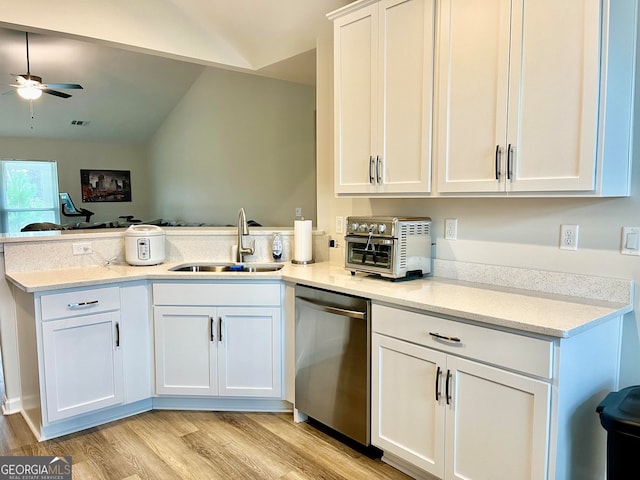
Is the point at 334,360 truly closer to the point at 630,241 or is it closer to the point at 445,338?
the point at 445,338

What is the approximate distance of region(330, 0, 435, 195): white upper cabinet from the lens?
7.39 ft

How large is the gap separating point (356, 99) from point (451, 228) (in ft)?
2.95

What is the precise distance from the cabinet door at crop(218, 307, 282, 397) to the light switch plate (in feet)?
5.84

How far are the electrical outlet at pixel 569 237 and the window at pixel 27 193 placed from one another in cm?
931

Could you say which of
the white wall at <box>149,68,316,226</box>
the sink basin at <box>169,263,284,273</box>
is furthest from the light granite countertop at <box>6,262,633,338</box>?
the white wall at <box>149,68,316,226</box>

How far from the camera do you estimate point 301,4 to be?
3.13m

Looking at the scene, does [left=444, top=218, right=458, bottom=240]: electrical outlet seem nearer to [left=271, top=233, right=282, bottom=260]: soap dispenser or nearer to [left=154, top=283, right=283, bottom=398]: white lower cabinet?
[left=154, top=283, right=283, bottom=398]: white lower cabinet

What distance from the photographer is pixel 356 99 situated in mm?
2584

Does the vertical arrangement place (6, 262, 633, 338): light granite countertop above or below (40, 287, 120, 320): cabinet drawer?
above

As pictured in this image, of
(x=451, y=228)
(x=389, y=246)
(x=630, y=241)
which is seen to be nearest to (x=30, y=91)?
(x=389, y=246)

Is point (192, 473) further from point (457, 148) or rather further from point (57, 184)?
point (57, 184)

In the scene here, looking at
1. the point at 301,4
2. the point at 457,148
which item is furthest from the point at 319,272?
the point at 301,4

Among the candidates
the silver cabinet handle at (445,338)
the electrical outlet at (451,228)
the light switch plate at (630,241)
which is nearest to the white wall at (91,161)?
the electrical outlet at (451,228)

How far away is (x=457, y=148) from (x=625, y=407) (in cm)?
121
